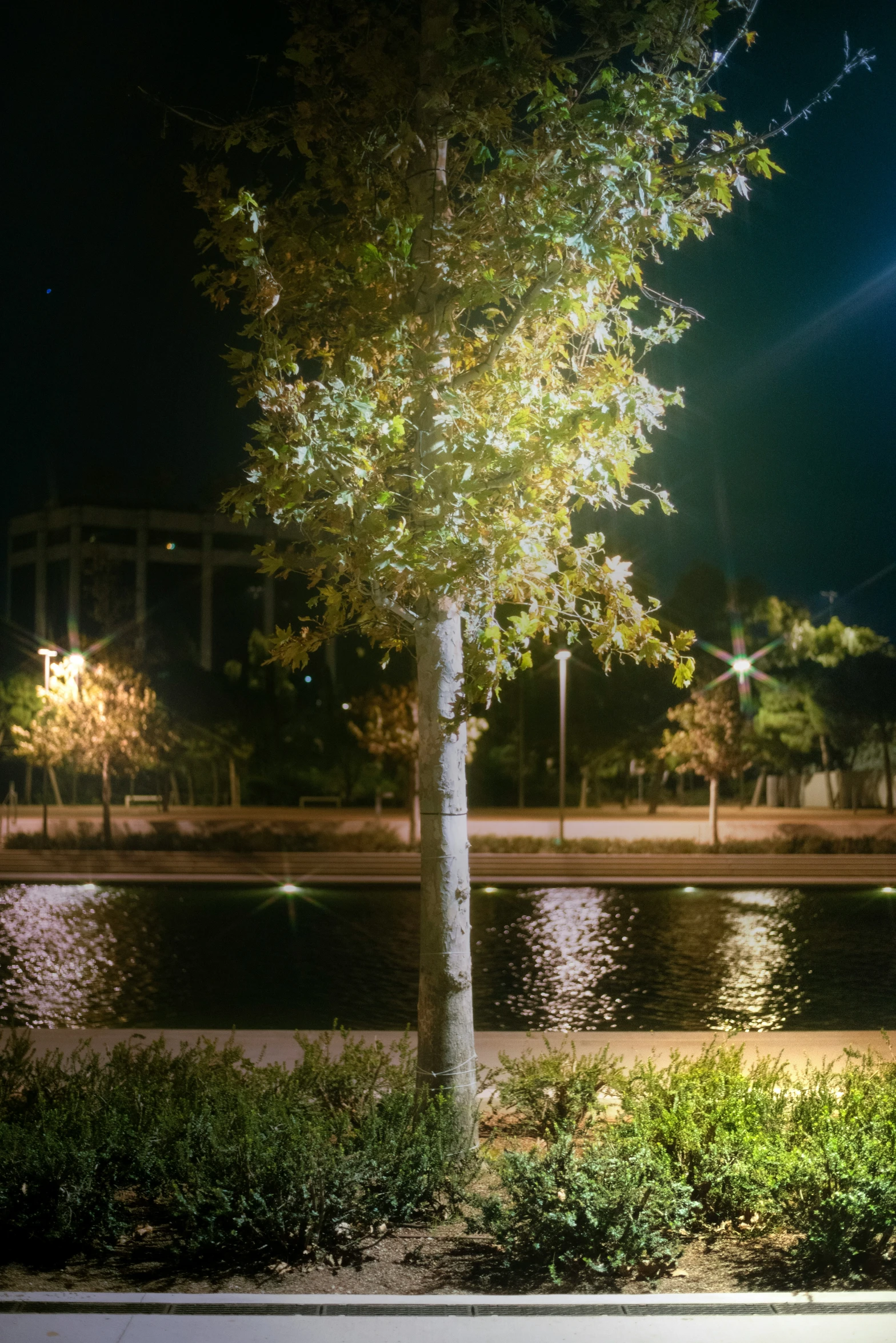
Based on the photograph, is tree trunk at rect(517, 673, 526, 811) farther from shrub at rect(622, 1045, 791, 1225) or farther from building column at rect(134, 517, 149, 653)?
shrub at rect(622, 1045, 791, 1225)

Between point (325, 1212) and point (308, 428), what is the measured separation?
11.3ft

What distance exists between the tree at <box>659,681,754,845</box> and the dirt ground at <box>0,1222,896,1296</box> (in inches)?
1036

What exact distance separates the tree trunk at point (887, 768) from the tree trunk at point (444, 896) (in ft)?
135

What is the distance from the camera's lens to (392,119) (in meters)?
6.34

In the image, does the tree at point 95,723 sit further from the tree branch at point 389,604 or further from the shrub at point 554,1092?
the tree branch at point 389,604

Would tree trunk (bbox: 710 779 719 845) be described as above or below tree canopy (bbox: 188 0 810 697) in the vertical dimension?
below

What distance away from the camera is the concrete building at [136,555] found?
63.1 m

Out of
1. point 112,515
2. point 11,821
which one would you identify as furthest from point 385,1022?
point 112,515

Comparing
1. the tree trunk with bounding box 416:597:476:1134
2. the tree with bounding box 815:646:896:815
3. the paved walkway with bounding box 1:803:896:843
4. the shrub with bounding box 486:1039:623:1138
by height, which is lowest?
the paved walkway with bounding box 1:803:896:843

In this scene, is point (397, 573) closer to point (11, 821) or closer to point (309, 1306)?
point (309, 1306)

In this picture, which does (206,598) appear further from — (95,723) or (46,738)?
(95,723)

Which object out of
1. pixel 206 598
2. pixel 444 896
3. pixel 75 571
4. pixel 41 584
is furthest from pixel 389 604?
pixel 41 584

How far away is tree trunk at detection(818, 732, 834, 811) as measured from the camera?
46.1m

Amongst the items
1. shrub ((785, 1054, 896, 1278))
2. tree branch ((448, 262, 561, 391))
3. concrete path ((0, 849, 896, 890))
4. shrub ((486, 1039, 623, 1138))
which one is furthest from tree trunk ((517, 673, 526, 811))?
shrub ((785, 1054, 896, 1278))
